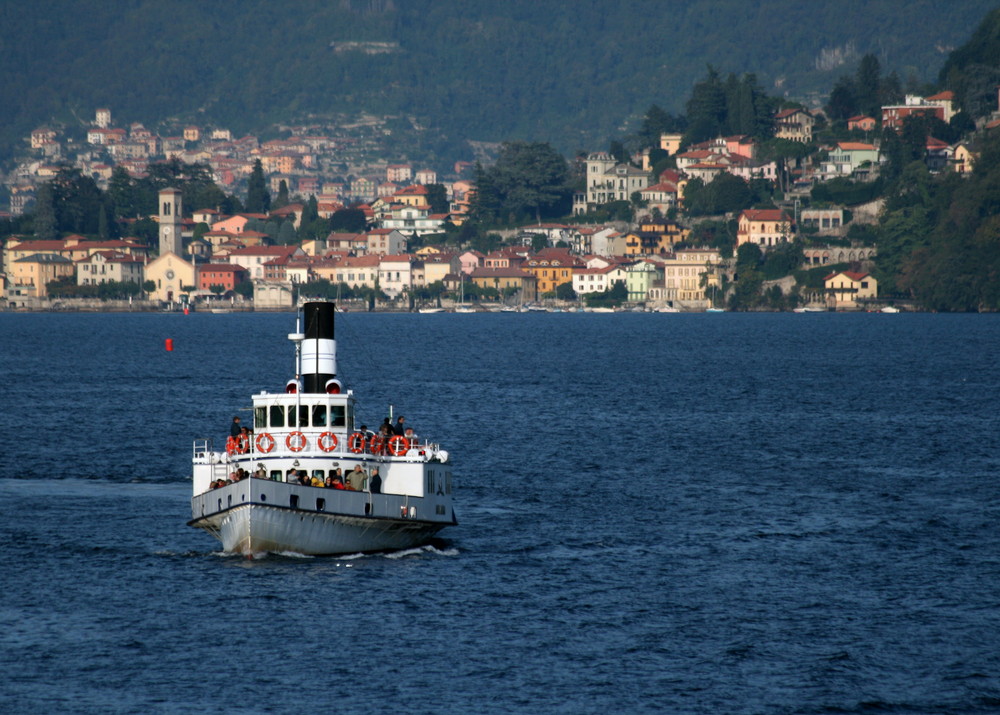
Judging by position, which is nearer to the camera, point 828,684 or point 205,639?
point 828,684

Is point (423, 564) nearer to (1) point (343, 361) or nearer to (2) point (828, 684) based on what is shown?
(2) point (828, 684)

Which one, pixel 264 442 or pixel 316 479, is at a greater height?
pixel 264 442

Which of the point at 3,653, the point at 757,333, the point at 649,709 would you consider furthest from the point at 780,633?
the point at 757,333

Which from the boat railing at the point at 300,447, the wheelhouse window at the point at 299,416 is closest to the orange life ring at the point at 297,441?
the boat railing at the point at 300,447

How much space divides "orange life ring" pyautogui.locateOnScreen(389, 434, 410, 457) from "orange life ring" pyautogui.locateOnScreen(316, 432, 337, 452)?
205 cm

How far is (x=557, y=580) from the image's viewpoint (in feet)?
139

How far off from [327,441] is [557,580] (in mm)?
7008

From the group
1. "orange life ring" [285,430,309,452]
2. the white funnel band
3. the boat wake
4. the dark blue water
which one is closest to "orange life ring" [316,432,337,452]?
"orange life ring" [285,430,309,452]

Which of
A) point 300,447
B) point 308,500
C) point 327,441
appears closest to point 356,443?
point 327,441

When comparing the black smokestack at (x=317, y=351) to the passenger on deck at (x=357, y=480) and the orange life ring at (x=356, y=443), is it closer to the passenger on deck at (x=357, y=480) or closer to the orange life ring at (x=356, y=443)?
the orange life ring at (x=356, y=443)

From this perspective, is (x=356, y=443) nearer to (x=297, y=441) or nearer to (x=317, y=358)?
(x=297, y=441)

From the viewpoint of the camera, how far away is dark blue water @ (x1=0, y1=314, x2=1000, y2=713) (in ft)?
109

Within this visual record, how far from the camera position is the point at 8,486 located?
57938 millimetres

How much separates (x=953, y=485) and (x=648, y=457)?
543 inches
